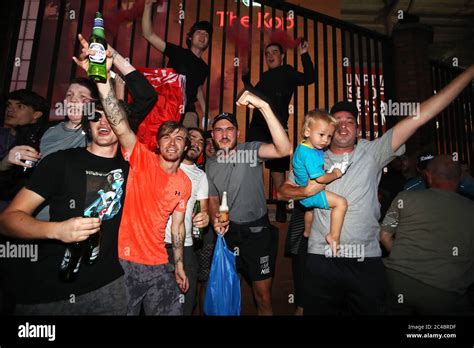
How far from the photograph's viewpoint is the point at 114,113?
7.54ft

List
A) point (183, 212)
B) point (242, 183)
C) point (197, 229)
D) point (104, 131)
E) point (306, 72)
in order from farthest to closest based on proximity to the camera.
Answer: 1. point (306, 72)
2. point (242, 183)
3. point (197, 229)
4. point (183, 212)
5. point (104, 131)

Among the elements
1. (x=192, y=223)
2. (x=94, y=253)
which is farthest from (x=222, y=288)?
(x=94, y=253)

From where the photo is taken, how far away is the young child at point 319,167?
2562 millimetres

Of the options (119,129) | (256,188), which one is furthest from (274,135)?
(119,129)

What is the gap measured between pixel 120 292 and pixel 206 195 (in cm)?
131

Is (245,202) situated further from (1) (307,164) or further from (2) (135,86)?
(2) (135,86)

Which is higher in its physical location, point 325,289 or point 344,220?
point 344,220

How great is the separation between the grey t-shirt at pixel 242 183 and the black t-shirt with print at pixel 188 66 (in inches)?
44.9

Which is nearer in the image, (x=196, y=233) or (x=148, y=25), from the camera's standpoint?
(x=196, y=233)

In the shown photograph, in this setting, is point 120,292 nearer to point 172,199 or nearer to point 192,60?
point 172,199

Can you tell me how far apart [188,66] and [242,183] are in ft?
5.82

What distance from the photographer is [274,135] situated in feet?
9.34

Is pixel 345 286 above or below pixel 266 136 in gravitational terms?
below

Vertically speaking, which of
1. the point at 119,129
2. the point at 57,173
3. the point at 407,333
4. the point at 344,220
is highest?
the point at 119,129
